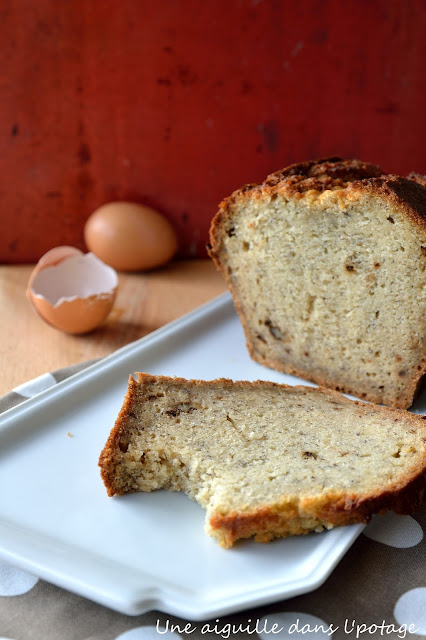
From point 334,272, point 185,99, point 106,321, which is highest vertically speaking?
point 185,99

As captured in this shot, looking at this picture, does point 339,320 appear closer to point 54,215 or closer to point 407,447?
point 407,447

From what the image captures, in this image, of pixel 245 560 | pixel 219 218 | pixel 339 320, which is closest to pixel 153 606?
pixel 245 560

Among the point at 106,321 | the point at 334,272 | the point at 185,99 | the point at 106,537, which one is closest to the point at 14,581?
the point at 106,537

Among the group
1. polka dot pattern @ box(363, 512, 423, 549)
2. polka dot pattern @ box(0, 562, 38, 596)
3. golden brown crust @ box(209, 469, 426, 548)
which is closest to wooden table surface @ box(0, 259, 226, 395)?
polka dot pattern @ box(0, 562, 38, 596)

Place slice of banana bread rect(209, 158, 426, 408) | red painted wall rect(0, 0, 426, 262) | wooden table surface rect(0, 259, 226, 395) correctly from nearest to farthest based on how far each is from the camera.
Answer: slice of banana bread rect(209, 158, 426, 408) < wooden table surface rect(0, 259, 226, 395) < red painted wall rect(0, 0, 426, 262)

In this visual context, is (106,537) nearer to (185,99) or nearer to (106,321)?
(106,321)

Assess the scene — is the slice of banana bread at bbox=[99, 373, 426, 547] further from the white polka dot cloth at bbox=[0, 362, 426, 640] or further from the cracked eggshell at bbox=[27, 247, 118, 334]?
the cracked eggshell at bbox=[27, 247, 118, 334]
